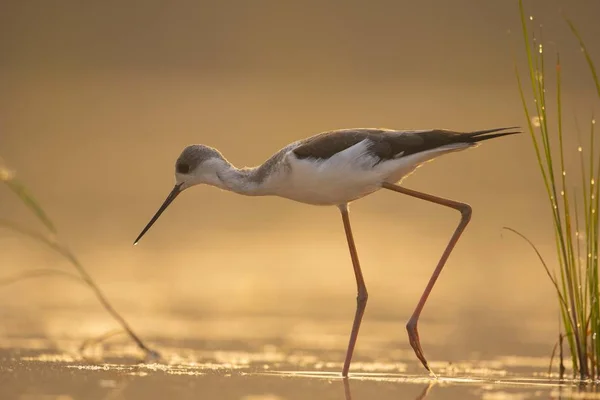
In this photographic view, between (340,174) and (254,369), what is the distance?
3.96ft

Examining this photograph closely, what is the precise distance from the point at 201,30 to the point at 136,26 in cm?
142

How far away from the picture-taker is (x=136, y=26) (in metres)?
28.5

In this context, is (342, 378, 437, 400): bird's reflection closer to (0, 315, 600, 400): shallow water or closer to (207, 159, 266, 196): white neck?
(0, 315, 600, 400): shallow water

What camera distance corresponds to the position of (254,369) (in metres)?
7.27

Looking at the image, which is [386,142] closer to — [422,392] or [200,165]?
[200,165]

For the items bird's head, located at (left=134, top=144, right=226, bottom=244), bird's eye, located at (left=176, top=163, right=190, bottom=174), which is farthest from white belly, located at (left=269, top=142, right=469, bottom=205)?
bird's eye, located at (left=176, top=163, right=190, bottom=174)

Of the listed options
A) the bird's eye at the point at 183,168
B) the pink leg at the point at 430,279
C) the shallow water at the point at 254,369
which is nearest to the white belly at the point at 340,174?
the pink leg at the point at 430,279

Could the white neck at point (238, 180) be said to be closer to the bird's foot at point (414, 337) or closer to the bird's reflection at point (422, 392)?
the bird's foot at point (414, 337)

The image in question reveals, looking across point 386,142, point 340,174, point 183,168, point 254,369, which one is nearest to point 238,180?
point 183,168

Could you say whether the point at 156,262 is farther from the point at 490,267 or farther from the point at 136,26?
the point at 136,26

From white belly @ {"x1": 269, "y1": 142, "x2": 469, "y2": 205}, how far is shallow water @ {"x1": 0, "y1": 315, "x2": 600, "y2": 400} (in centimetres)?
101

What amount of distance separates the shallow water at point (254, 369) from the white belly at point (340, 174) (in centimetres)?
101

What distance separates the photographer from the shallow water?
6180mm

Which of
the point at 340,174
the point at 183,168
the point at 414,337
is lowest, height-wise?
the point at 414,337
